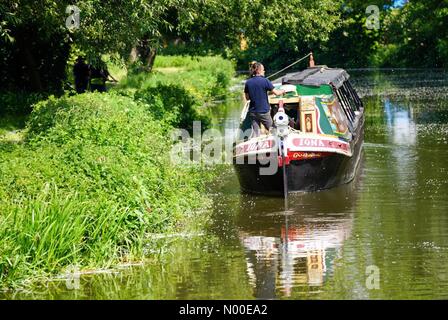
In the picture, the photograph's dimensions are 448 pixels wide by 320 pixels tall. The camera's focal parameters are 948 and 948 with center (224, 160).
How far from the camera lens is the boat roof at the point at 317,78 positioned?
21.2m

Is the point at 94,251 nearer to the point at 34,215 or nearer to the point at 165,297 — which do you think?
the point at 34,215

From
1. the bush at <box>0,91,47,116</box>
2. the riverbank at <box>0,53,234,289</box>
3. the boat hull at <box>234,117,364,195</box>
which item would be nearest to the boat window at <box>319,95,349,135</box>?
the boat hull at <box>234,117,364,195</box>

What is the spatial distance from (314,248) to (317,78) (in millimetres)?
8647

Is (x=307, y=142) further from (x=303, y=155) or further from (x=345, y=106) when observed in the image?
(x=345, y=106)

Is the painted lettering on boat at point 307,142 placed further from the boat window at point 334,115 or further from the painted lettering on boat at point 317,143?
the boat window at point 334,115

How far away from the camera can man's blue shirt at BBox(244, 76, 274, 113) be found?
18.8 metres

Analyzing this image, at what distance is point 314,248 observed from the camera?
13.9 m

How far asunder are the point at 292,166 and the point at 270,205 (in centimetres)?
85

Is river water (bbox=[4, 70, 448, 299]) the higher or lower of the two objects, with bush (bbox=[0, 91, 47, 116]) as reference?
lower

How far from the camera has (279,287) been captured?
460 inches

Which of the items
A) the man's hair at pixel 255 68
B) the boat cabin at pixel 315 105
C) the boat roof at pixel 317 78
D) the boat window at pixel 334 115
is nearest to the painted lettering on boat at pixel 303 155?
the boat cabin at pixel 315 105

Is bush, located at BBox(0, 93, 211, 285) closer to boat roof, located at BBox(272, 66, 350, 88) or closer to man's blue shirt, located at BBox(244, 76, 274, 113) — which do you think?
man's blue shirt, located at BBox(244, 76, 274, 113)
